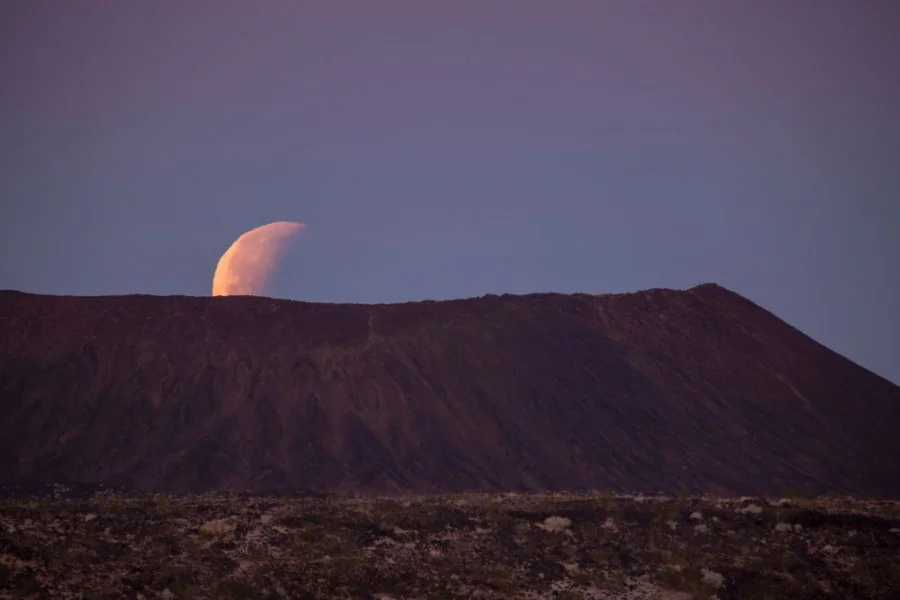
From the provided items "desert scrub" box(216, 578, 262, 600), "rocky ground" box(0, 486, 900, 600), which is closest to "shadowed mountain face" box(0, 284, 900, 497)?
"rocky ground" box(0, 486, 900, 600)

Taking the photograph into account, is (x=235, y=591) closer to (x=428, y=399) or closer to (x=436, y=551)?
(x=436, y=551)

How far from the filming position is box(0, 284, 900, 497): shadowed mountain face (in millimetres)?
56844

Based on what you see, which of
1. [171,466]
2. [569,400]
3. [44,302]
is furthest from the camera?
[44,302]

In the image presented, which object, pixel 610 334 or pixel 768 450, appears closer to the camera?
pixel 768 450

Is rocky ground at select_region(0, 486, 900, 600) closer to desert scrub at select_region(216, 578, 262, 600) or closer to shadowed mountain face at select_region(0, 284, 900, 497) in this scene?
desert scrub at select_region(216, 578, 262, 600)

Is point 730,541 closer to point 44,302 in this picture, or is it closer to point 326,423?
point 326,423

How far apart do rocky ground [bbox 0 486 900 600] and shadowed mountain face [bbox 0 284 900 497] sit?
93.6 ft

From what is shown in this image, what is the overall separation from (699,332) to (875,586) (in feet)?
185

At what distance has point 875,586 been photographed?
22.7 metres

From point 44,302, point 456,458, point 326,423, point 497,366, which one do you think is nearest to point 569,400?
point 497,366

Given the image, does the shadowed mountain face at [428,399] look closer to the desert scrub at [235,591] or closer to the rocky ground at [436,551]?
the rocky ground at [436,551]

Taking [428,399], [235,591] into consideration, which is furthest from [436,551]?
[428,399]

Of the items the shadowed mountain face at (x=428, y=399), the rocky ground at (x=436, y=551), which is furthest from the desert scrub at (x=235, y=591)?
the shadowed mountain face at (x=428, y=399)

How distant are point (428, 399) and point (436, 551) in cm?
4108
